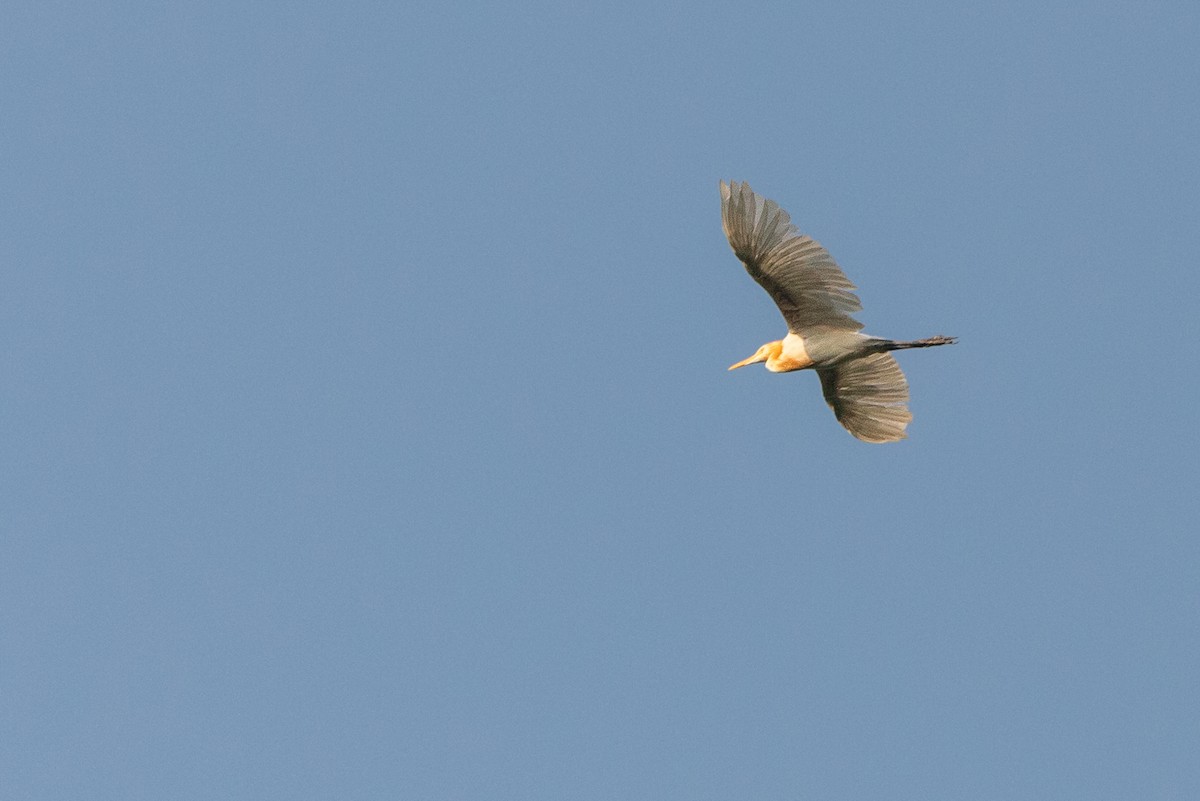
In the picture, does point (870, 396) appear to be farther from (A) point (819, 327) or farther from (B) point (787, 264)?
(B) point (787, 264)

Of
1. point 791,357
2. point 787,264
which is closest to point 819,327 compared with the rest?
point 791,357

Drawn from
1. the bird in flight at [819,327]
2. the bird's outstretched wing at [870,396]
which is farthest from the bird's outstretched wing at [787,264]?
the bird's outstretched wing at [870,396]

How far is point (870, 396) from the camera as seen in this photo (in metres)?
22.4

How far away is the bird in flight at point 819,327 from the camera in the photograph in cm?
1891

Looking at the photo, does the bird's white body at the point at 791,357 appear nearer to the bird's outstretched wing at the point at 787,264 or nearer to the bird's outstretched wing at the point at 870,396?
the bird's outstretched wing at the point at 787,264

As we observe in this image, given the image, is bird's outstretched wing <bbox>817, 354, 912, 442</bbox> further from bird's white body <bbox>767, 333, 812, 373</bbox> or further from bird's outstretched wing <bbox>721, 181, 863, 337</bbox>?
bird's outstretched wing <bbox>721, 181, 863, 337</bbox>

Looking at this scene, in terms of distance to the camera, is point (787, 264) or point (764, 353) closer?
→ point (787, 264)

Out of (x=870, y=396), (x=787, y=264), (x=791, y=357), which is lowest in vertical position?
(x=870, y=396)

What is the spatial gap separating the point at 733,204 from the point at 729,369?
4.00 m

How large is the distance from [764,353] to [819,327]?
48.1 inches

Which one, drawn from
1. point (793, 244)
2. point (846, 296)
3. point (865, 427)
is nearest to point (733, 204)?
point (793, 244)

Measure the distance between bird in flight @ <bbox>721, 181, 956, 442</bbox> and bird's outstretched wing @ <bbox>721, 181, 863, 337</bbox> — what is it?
12mm

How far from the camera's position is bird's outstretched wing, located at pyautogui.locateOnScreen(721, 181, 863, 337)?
61.5 feet

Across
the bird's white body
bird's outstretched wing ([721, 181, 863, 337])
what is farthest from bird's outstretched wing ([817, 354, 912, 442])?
bird's outstretched wing ([721, 181, 863, 337])
